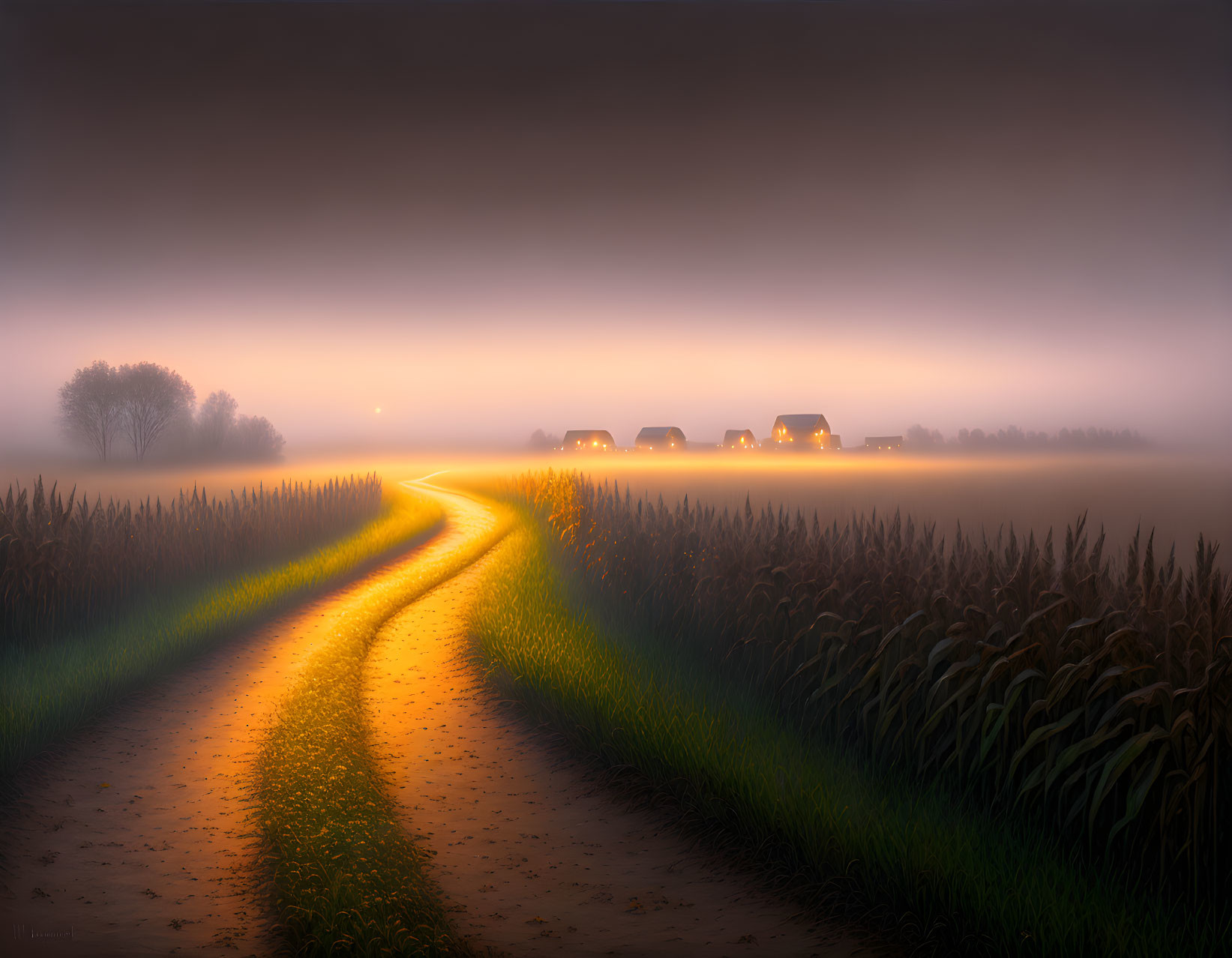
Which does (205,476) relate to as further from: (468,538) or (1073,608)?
(1073,608)

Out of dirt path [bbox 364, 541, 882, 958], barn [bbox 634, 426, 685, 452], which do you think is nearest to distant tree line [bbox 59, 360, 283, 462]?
dirt path [bbox 364, 541, 882, 958]

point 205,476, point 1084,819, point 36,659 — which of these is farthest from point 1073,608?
point 205,476

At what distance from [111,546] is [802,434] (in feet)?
89.2

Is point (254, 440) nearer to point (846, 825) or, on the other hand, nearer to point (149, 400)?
point (149, 400)

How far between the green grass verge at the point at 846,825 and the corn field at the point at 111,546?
5.63 m

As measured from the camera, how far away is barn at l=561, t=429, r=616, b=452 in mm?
43125

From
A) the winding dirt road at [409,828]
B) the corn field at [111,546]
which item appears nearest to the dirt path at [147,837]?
the winding dirt road at [409,828]

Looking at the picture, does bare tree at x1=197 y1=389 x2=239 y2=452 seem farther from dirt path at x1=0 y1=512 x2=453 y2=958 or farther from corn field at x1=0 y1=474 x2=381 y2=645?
dirt path at x1=0 y1=512 x2=453 y2=958

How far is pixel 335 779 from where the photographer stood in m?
5.54

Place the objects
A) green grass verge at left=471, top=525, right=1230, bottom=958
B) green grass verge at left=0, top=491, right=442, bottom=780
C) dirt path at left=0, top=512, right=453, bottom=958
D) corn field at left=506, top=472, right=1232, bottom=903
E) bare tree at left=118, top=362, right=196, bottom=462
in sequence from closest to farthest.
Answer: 1. green grass verge at left=471, top=525, right=1230, bottom=958
2. dirt path at left=0, top=512, right=453, bottom=958
3. corn field at left=506, top=472, right=1232, bottom=903
4. green grass verge at left=0, top=491, right=442, bottom=780
5. bare tree at left=118, top=362, right=196, bottom=462

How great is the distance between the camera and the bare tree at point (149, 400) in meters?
9.71

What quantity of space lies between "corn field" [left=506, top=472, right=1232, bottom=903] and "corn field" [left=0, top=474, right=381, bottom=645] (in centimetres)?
756

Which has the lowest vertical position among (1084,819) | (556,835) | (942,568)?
(556,835)

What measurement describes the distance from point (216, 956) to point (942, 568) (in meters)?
6.45
